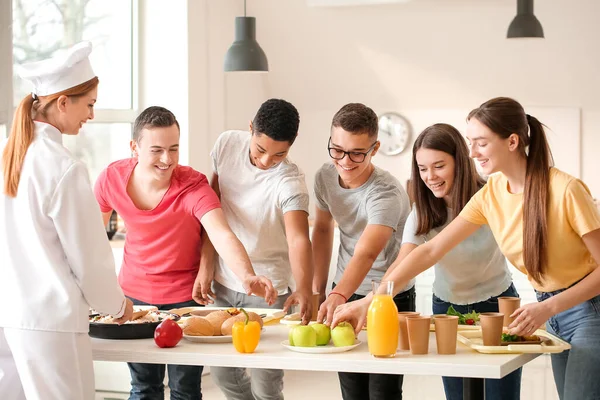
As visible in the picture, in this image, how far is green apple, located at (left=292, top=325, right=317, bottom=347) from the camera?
249 centimetres

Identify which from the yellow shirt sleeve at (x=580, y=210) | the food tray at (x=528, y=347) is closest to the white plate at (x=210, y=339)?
the food tray at (x=528, y=347)

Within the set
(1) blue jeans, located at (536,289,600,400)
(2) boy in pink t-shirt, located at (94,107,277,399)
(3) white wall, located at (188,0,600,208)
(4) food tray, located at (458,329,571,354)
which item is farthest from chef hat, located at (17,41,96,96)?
(3) white wall, located at (188,0,600,208)

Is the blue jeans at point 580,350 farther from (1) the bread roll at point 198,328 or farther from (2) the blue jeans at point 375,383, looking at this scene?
(1) the bread roll at point 198,328

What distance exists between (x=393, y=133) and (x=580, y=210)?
4504 millimetres

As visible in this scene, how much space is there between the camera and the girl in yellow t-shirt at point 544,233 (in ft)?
7.75

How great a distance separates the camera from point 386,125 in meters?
6.83

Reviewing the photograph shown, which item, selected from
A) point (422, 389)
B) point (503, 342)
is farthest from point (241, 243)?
point (422, 389)

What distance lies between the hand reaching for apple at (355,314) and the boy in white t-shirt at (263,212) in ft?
1.20

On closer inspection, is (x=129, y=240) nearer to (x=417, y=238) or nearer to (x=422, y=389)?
(x=417, y=238)

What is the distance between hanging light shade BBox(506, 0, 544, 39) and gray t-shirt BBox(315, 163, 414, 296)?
2.72 metres

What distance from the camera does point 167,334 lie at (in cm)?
254

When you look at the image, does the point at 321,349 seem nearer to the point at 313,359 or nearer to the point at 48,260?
the point at 313,359

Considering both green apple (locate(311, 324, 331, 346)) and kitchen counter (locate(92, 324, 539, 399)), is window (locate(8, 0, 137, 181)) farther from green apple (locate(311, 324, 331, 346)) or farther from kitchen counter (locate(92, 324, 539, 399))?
green apple (locate(311, 324, 331, 346))

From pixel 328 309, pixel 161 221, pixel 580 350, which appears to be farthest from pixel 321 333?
pixel 161 221
